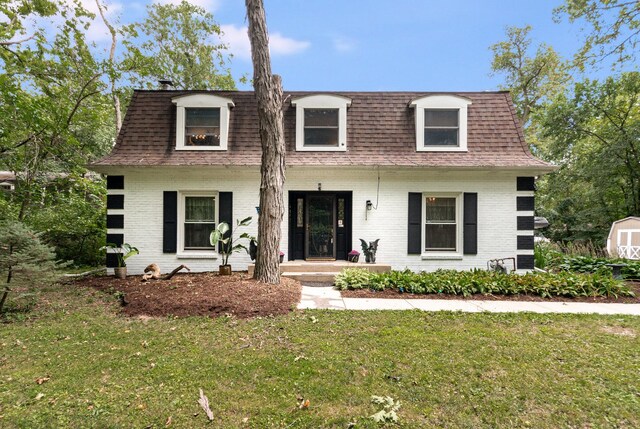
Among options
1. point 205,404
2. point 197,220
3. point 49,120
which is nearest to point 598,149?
point 197,220

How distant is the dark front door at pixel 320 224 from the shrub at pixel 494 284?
2.03 metres

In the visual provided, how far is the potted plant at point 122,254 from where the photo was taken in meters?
7.68

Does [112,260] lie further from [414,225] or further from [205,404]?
[414,225]

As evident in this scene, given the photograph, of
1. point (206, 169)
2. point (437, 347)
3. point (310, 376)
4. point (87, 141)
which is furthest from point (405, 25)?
point (87, 141)

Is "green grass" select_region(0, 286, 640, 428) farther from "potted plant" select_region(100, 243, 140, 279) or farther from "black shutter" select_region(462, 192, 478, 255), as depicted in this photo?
"black shutter" select_region(462, 192, 478, 255)

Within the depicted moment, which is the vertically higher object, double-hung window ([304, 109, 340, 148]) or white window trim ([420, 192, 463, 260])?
double-hung window ([304, 109, 340, 148])

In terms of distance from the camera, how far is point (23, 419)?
2.33m

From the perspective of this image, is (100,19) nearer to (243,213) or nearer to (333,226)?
(243,213)

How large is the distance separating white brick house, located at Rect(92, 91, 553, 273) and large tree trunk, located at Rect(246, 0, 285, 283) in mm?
1915

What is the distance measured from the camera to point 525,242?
8258mm

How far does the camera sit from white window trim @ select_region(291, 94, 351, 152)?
8641 mm

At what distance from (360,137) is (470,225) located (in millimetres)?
4015

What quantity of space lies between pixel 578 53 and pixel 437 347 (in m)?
12.0

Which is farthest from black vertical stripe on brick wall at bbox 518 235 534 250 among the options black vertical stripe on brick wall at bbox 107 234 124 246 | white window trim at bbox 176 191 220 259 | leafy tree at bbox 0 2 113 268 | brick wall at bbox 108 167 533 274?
leafy tree at bbox 0 2 113 268
